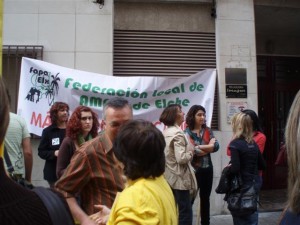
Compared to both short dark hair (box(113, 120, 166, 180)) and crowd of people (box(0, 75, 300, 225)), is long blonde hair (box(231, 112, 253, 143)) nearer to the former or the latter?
crowd of people (box(0, 75, 300, 225))

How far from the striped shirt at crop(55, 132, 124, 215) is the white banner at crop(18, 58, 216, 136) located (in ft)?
12.8

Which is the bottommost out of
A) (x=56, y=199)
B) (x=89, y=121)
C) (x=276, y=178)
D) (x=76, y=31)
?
(x=276, y=178)

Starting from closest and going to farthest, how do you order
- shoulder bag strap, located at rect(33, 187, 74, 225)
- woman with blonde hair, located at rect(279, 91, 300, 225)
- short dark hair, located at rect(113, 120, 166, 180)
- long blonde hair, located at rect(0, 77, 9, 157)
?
long blonde hair, located at rect(0, 77, 9, 157) < shoulder bag strap, located at rect(33, 187, 74, 225) < woman with blonde hair, located at rect(279, 91, 300, 225) < short dark hair, located at rect(113, 120, 166, 180)

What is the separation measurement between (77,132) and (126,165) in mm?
2479

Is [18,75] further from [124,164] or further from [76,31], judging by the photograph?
[124,164]

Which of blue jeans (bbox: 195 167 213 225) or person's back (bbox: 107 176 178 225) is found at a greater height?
person's back (bbox: 107 176 178 225)

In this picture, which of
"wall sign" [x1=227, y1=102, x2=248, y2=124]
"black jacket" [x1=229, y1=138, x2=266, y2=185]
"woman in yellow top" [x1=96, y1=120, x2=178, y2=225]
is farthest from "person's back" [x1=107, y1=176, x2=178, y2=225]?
"wall sign" [x1=227, y1=102, x2=248, y2=124]

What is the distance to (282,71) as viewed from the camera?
9.74m

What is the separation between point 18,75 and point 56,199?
20.4 feet

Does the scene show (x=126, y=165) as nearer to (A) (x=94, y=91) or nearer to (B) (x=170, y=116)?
(B) (x=170, y=116)

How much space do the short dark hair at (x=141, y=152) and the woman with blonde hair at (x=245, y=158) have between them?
2569 mm

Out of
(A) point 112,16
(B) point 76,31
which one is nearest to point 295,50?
(A) point 112,16

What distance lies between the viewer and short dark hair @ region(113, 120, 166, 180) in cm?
205

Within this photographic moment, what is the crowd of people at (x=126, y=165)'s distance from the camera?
1580 millimetres
